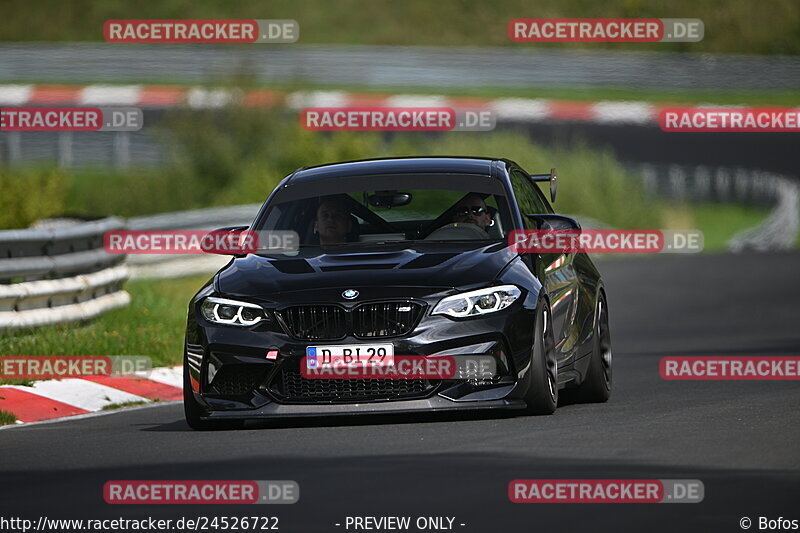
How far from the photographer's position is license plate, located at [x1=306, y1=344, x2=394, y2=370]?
9.73m

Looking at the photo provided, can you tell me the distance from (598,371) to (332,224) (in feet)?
6.43

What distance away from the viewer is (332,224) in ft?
36.5

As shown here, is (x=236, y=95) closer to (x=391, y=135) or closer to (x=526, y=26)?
(x=391, y=135)

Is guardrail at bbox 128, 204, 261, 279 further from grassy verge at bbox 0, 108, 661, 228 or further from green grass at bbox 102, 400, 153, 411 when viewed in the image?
green grass at bbox 102, 400, 153, 411

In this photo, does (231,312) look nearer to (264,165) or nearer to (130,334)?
(130,334)

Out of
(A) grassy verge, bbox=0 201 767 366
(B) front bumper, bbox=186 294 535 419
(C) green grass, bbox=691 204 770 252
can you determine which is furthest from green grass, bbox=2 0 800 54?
(B) front bumper, bbox=186 294 535 419

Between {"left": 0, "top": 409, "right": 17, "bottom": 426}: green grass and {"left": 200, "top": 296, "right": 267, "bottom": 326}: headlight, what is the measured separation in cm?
180

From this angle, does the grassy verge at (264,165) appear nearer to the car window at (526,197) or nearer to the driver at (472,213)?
the car window at (526,197)

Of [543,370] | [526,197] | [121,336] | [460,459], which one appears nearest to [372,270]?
[543,370]

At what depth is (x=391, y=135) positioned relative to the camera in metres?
38.1

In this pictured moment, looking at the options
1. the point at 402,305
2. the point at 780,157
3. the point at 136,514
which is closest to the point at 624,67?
the point at 780,157

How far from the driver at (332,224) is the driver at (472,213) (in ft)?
2.12

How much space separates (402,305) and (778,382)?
154 inches

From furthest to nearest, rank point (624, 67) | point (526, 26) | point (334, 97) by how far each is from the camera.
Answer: point (526, 26)
point (624, 67)
point (334, 97)
